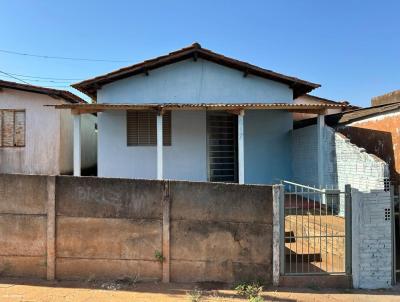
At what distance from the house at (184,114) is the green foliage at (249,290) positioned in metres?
5.11

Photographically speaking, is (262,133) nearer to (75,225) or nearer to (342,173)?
→ (342,173)

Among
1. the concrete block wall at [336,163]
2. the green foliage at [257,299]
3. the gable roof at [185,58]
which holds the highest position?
the gable roof at [185,58]

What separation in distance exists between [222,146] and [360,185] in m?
4.26

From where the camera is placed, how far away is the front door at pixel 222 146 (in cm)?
1007

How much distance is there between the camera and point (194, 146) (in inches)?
391

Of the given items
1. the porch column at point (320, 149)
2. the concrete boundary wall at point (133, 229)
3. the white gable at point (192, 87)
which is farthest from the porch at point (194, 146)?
the concrete boundary wall at point (133, 229)

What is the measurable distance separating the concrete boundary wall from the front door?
4989 mm

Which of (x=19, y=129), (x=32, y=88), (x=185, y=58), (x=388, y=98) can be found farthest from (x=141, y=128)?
(x=388, y=98)

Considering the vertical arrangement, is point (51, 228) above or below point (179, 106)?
below

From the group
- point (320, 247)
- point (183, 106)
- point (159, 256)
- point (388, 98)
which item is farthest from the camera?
point (388, 98)

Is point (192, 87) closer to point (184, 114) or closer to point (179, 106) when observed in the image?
point (184, 114)

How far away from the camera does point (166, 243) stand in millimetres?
5043

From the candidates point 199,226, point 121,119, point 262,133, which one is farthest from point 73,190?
point 262,133

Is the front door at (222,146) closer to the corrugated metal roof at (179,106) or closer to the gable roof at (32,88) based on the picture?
the corrugated metal roof at (179,106)
